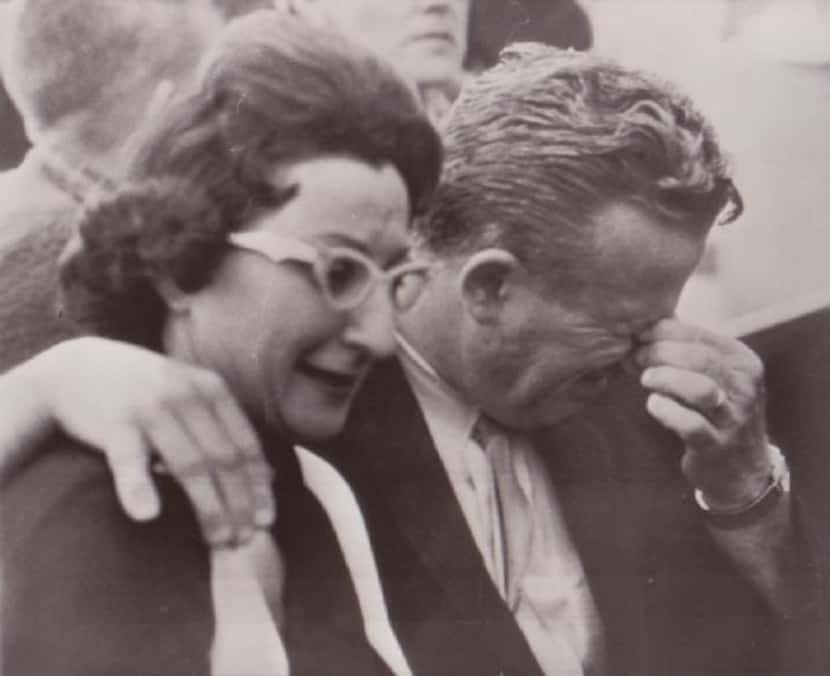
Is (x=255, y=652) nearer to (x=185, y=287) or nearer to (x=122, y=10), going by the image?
(x=185, y=287)

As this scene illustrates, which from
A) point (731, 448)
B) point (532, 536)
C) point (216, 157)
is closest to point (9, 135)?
point (216, 157)

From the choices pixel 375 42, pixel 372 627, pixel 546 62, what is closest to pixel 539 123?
pixel 546 62

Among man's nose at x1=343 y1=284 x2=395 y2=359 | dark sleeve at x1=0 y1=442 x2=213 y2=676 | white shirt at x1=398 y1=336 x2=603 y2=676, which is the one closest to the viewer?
dark sleeve at x1=0 y1=442 x2=213 y2=676

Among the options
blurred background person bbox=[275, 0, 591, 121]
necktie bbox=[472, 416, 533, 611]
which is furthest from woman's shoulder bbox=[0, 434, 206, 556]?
blurred background person bbox=[275, 0, 591, 121]

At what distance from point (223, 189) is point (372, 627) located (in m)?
0.80

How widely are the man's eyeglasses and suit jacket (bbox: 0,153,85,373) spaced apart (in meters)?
0.32

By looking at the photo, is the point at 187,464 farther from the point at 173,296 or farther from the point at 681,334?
the point at 681,334

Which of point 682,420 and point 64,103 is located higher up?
point 64,103

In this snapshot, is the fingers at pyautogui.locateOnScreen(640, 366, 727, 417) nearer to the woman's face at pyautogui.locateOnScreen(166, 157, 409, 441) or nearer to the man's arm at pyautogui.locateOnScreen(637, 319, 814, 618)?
the man's arm at pyautogui.locateOnScreen(637, 319, 814, 618)

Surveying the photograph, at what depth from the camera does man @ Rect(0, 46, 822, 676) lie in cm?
271

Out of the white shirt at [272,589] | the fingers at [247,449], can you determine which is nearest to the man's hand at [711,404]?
the white shirt at [272,589]

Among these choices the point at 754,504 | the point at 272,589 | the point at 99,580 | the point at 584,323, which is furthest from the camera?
the point at 754,504

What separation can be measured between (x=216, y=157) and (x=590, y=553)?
0.99 meters

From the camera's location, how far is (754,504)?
287 centimetres
